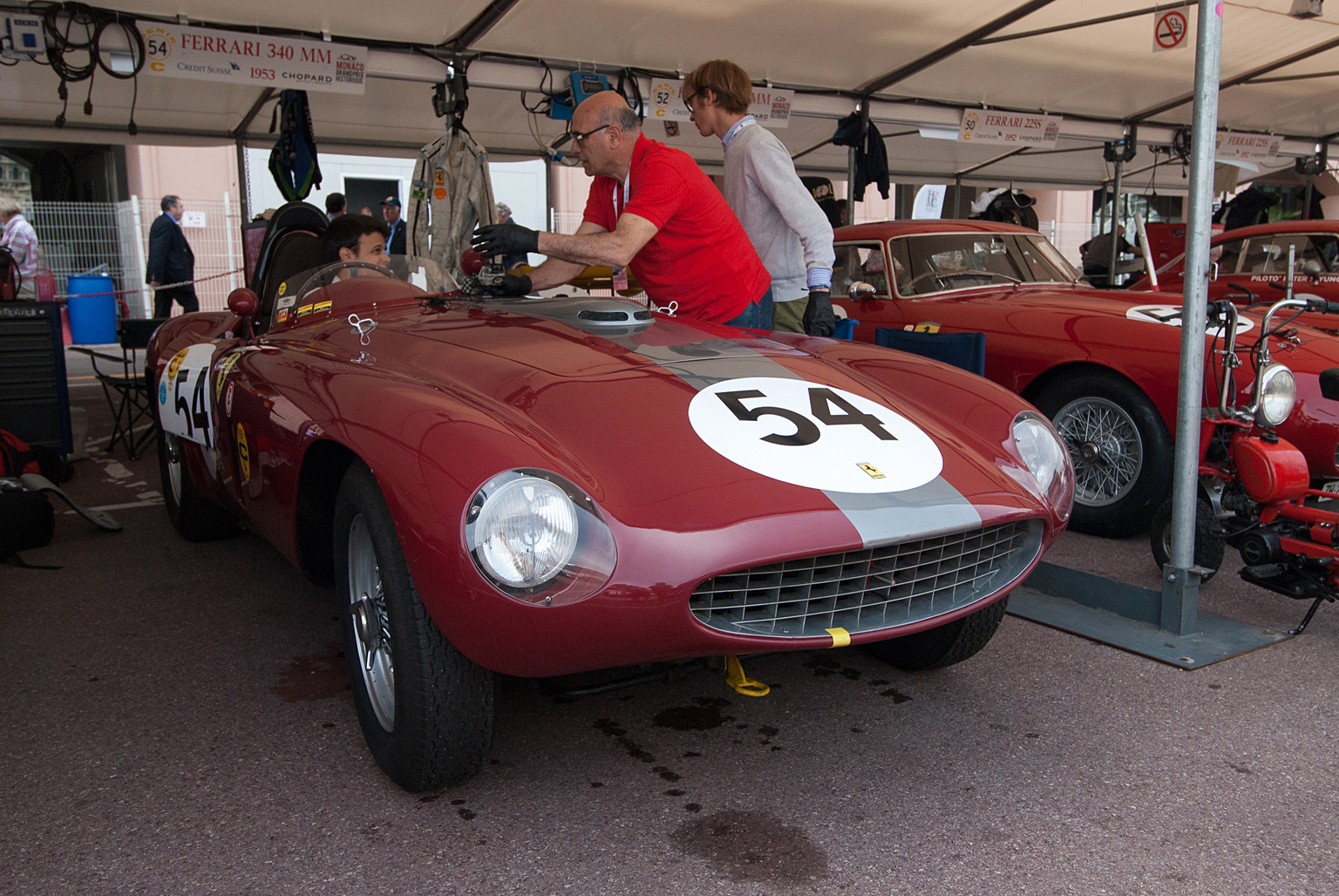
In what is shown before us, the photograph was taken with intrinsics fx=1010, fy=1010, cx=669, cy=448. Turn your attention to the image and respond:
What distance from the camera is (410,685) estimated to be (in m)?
1.92

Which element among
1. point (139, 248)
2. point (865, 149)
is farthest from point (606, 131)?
point (139, 248)

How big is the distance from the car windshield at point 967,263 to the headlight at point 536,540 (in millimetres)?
3984

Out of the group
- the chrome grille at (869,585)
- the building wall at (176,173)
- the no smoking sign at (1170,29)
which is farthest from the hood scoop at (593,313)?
the building wall at (176,173)

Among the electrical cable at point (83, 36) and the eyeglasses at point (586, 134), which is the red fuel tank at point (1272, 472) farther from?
the electrical cable at point (83, 36)

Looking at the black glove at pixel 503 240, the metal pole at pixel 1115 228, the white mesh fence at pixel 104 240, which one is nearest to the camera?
the black glove at pixel 503 240

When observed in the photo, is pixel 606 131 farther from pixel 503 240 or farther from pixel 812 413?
pixel 812 413

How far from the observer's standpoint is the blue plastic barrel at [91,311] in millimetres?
12906

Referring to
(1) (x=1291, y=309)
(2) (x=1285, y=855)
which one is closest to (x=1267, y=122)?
(1) (x=1291, y=309)

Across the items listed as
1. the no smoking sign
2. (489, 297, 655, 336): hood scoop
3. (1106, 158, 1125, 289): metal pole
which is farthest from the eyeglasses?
(1106, 158, 1125, 289): metal pole

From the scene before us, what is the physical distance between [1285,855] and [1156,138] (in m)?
10.5

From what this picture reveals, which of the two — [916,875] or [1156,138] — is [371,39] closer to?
[916,875]

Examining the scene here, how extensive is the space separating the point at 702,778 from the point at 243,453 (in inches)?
63.3

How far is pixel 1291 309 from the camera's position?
4969 mm

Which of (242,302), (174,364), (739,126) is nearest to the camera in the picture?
(242,302)
